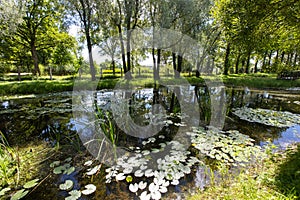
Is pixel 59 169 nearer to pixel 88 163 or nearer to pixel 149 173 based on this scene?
pixel 88 163

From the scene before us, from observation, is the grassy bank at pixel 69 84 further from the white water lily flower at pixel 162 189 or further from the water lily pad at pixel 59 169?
the white water lily flower at pixel 162 189

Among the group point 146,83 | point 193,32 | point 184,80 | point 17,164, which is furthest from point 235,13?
point 193,32

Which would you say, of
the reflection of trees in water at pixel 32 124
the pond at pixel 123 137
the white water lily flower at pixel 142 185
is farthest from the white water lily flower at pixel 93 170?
the reflection of trees in water at pixel 32 124

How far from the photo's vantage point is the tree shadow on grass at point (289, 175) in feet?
5.67

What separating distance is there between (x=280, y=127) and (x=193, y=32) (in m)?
13.1

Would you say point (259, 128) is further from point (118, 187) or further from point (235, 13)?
point (118, 187)

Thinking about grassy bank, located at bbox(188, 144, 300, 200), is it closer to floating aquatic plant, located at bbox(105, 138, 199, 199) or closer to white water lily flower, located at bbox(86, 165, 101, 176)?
floating aquatic plant, located at bbox(105, 138, 199, 199)

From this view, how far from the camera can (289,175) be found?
2.02 metres

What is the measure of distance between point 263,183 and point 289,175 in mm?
427

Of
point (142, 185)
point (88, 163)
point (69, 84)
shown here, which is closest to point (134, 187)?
point (142, 185)

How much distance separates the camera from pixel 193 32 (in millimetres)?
14914

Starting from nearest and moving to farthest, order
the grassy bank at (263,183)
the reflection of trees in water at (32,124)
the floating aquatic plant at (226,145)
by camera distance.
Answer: the grassy bank at (263,183) < the floating aquatic plant at (226,145) < the reflection of trees in water at (32,124)

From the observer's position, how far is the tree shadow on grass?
173 cm

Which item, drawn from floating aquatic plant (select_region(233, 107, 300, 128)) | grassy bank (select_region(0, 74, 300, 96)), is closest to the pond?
floating aquatic plant (select_region(233, 107, 300, 128))
